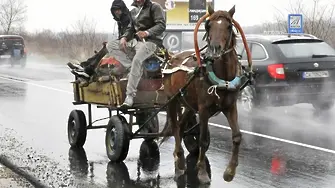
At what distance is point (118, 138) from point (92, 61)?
1692mm

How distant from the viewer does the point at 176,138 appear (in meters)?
7.88

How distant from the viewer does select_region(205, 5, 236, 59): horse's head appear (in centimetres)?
623

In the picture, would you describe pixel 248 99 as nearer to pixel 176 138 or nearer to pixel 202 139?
pixel 176 138

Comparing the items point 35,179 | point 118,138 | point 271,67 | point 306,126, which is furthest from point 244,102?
point 35,179

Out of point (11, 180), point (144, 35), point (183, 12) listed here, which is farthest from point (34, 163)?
point (183, 12)

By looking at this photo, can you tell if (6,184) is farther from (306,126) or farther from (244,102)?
(244,102)

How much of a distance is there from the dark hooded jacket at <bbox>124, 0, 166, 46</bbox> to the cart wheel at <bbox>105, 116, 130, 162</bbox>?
124cm

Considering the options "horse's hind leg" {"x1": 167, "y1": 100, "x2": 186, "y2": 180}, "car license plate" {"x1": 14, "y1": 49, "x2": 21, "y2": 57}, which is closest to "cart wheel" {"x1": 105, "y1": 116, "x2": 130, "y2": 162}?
"horse's hind leg" {"x1": 167, "y1": 100, "x2": 186, "y2": 180}

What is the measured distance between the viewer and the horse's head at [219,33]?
623 cm

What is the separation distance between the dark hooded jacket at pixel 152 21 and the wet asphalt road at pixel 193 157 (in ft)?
5.82

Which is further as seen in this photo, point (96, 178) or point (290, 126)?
point (290, 126)

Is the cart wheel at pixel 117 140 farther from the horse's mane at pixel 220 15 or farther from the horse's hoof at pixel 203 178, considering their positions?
the horse's mane at pixel 220 15

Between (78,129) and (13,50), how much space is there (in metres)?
30.1

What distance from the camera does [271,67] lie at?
509 inches
